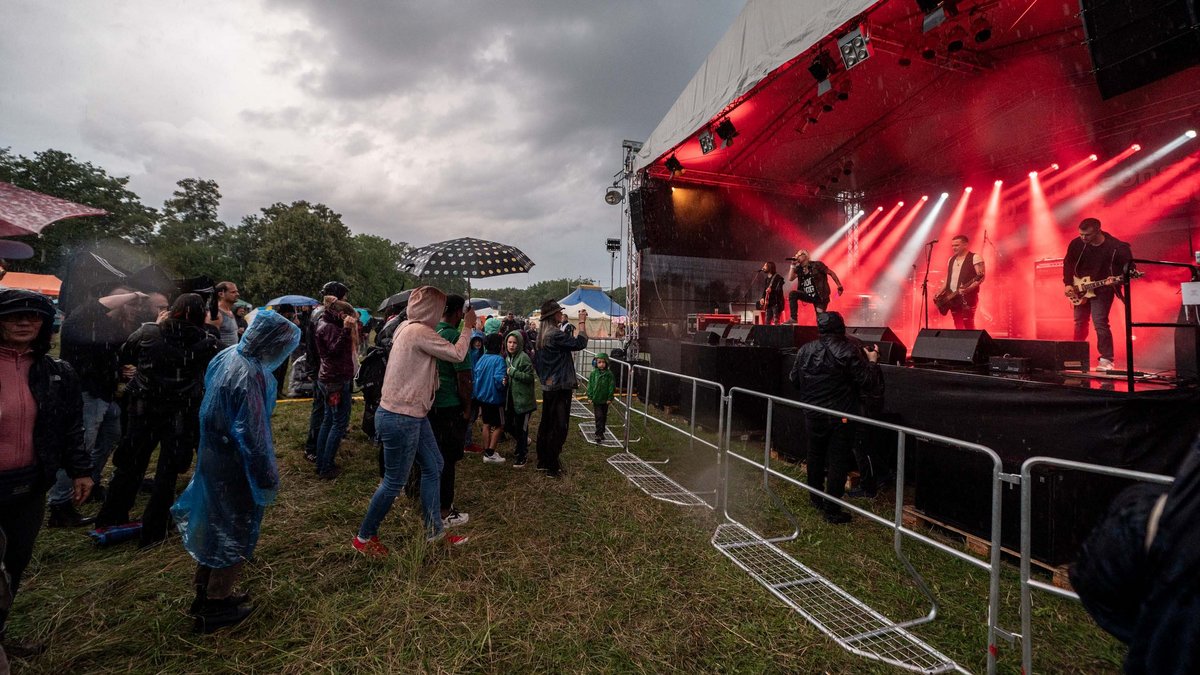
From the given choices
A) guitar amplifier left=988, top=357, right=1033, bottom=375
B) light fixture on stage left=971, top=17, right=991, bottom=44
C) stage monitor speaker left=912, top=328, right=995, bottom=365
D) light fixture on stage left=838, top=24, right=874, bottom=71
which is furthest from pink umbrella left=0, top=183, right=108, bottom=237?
light fixture on stage left=971, top=17, right=991, bottom=44

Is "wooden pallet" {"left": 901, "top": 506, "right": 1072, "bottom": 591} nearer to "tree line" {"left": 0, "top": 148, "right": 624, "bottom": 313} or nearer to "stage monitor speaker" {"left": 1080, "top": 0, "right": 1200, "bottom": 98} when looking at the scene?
"stage monitor speaker" {"left": 1080, "top": 0, "right": 1200, "bottom": 98}

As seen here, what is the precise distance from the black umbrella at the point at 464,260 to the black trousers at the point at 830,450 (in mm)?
4040

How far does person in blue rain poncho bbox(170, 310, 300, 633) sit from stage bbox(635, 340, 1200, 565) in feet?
13.2

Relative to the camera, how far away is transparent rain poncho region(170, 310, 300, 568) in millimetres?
2459

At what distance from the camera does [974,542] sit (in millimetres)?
3730

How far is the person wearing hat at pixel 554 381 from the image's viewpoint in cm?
520

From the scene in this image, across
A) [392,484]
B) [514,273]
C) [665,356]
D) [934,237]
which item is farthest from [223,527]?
[934,237]

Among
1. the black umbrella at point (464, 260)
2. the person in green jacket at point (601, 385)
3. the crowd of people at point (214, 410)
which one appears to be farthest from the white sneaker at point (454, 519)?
the black umbrella at point (464, 260)

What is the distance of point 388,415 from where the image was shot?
3.20 meters

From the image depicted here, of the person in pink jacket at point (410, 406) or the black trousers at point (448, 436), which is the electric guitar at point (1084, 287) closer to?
the person in pink jacket at point (410, 406)

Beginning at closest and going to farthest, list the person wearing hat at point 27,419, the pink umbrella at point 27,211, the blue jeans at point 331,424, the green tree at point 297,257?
the person wearing hat at point 27,419, the pink umbrella at point 27,211, the blue jeans at point 331,424, the green tree at point 297,257

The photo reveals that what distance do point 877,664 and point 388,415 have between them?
3224 mm

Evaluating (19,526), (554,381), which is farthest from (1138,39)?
(19,526)

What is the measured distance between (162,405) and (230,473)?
154 centimetres
